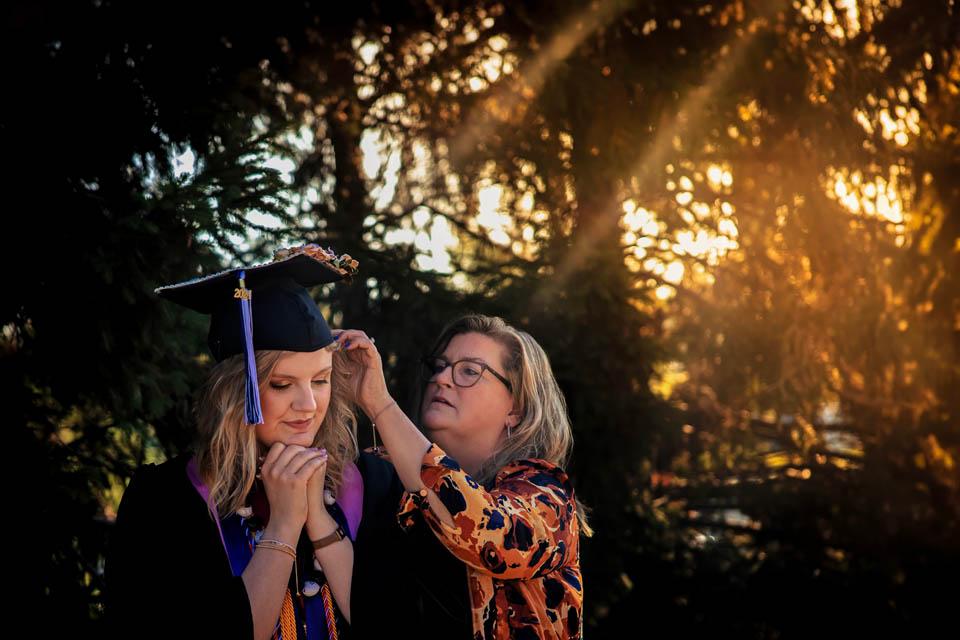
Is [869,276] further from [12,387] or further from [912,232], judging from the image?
[12,387]

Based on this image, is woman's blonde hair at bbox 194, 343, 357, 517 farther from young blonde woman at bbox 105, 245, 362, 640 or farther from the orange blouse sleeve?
the orange blouse sleeve

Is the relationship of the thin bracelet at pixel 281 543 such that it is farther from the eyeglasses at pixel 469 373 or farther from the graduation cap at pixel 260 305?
the eyeglasses at pixel 469 373

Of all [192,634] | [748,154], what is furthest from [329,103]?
[192,634]

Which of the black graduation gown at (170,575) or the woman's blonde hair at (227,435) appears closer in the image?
the black graduation gown at (170,575)

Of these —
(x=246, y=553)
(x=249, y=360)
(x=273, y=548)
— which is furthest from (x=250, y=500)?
(x=249, y=360)

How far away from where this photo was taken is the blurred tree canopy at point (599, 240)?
3.75 meters

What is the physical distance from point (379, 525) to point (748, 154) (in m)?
5.78

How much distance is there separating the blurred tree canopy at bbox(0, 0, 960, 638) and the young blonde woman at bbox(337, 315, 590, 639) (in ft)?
3.92

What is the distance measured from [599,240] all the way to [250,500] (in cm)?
433

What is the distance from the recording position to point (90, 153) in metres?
3.62

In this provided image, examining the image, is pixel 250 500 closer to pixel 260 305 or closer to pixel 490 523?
pixel 260 305

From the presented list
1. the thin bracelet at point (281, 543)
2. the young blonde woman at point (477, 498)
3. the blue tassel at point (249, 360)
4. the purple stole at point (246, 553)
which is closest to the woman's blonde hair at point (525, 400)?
the young blonde woman at point (477, 498)

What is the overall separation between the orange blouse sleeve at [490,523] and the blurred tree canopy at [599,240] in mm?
1536

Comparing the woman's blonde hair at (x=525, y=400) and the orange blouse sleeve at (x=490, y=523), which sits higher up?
the woman's blonde hair at (x=525, y=400)
